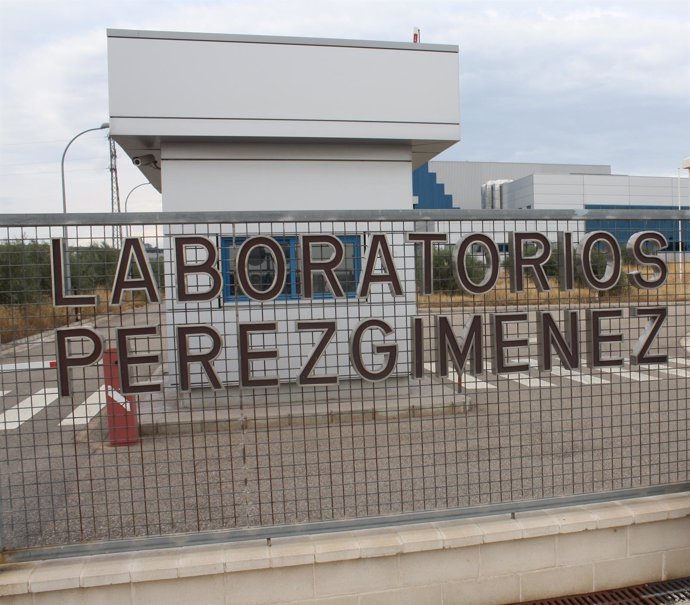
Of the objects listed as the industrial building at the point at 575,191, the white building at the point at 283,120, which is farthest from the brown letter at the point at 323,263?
the industrial building at the point at 575,191

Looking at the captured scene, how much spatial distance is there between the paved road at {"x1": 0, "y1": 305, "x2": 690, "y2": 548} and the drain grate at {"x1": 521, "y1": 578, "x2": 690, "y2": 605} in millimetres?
654

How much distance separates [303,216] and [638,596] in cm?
303

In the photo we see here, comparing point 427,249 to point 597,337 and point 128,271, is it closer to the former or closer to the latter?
point 597,337

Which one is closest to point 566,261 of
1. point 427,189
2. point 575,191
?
point 427,189

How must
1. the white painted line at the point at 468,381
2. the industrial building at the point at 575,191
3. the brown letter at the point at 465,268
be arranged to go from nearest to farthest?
the brown letter at the point at 465,268, the white painted line at the point at 468,381, the industrial building at the point at 575,191

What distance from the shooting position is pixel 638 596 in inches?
157

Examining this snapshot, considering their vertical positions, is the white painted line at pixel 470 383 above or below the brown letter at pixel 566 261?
below

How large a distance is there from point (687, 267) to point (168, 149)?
6292mm

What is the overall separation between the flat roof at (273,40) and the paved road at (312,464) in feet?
11.2

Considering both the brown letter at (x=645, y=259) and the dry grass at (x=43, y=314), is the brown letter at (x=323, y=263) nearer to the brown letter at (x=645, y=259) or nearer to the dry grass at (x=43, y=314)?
the dry grass at (x=43, y=314)

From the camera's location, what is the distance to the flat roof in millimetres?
7957

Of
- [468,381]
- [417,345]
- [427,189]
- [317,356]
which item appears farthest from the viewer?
[427,189]

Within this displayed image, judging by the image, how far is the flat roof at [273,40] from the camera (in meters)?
7.96

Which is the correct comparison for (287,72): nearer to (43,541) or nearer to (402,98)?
(402,98)
